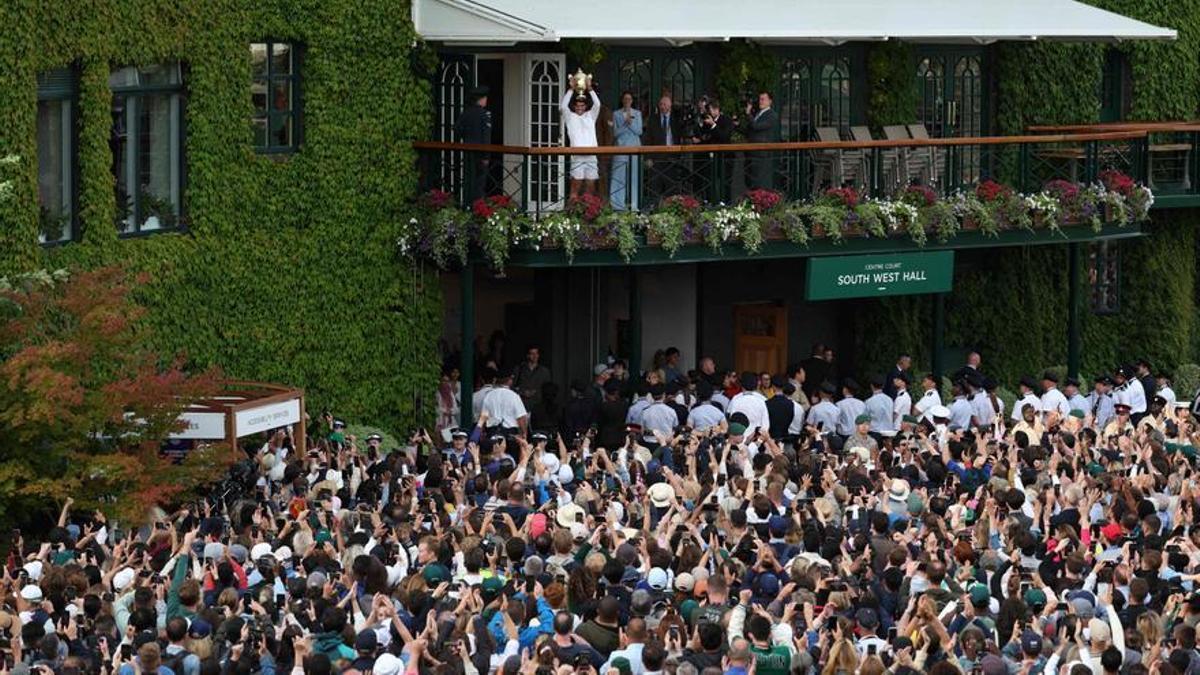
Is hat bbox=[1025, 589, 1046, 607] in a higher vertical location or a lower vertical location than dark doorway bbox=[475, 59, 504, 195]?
lower

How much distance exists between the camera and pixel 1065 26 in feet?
125

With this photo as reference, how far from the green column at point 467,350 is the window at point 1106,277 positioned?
13.1 m

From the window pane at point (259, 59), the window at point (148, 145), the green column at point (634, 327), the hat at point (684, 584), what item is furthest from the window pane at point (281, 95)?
the hat at point (684, 584)

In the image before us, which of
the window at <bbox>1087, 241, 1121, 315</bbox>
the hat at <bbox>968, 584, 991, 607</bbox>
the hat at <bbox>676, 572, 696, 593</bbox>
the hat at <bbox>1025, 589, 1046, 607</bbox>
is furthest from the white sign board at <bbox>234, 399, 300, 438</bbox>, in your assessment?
the window at <bbox>1087, 241, 1121, 315</bbox>

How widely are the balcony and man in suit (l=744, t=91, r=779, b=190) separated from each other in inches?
1.4

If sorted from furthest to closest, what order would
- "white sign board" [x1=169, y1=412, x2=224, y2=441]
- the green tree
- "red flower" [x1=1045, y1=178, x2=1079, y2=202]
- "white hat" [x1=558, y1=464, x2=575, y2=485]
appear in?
"red flower" [x1=1045, y1=178, x2=1079, y2=202] < "white sign board" [x1=169, y1=412, x2=224, y2=441] < "white hat" [x1=558, y1=464, x2=575, y2=485] < the green tree

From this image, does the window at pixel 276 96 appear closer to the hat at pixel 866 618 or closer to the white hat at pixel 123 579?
the white hat at pixel 123 579

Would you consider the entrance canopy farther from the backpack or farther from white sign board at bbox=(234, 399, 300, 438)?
the backpack

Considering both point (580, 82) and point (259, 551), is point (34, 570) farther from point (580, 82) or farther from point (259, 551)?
point (580, 82)

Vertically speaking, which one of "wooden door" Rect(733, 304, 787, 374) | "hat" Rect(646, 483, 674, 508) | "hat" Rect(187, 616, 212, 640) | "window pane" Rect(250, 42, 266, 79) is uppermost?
"window pane" Rect(250, 42, 266, 79)

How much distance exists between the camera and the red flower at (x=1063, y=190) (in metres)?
37.8

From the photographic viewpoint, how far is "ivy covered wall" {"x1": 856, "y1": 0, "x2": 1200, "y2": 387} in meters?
40.2

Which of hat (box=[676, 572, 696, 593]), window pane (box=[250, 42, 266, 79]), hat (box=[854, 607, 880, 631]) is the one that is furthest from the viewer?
window pane (box=[250, 42, 266, 79])

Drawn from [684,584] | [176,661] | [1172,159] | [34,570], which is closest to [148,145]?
[34,570]
